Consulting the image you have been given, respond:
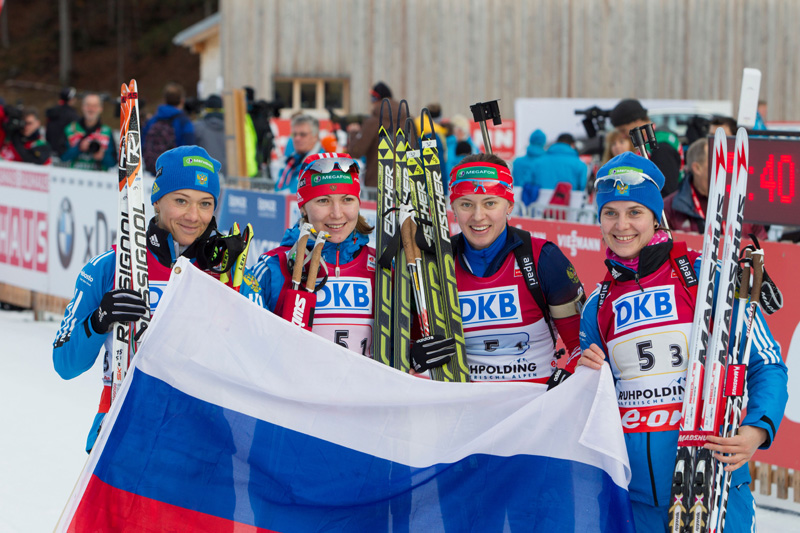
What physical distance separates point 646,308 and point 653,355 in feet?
0.51

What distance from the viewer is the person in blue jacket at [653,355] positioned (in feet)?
9.67

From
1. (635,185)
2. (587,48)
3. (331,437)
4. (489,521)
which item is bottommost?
(489,521)

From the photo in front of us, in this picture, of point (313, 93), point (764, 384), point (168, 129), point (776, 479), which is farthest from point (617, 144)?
point (313, 93)

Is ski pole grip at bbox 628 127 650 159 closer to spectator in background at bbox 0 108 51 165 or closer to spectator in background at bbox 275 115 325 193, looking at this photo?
spectator in background at bbox 275 115 325 193

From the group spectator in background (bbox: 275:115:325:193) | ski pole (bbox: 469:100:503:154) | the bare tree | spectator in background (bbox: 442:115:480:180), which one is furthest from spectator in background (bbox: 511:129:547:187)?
the bare tree

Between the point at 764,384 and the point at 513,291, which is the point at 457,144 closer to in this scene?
the point at 513,291

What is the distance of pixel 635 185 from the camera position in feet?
10.3

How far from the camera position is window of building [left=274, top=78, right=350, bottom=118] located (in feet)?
89.2

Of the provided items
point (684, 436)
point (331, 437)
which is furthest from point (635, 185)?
point (331, 437)

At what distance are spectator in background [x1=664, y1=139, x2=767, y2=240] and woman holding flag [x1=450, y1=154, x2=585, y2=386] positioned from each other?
2.68 metres

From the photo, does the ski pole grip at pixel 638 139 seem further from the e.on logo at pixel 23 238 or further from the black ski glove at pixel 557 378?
the e.on logo at pixel 23 238

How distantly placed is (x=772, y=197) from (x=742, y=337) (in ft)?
8.53

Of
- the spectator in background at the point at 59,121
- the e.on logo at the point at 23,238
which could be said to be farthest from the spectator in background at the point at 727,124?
the spectator in background at the point at 59,121

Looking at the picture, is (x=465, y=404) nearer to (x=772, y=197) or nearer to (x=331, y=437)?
(x=331, y=437)
